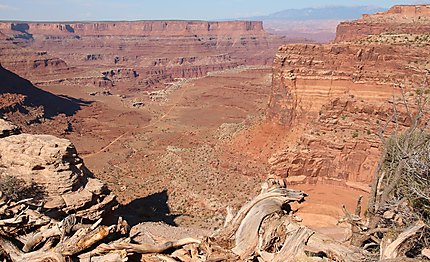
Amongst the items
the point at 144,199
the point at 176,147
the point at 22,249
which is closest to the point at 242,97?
the point at 176,147

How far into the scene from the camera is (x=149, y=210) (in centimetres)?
2630

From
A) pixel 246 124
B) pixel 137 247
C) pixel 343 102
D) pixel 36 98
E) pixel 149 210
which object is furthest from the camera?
pixel 36 98

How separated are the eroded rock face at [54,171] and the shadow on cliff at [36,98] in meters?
49.1

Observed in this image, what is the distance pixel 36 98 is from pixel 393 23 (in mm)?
59558

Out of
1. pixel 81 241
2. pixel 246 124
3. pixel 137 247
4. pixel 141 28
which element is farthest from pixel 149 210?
pixel 141 28

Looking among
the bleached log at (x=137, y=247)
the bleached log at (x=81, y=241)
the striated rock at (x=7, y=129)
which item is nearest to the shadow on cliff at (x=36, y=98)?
the striated rock at (x=7, y=129)

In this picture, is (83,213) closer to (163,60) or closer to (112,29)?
(163,60)

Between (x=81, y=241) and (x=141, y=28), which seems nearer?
(x=81, y=241)

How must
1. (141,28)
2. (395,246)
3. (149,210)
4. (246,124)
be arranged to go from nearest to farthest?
1. (395,246)
2. (149,210)
3. (246,124)
4. (141,28)

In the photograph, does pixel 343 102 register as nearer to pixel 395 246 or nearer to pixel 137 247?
pixel 395 246

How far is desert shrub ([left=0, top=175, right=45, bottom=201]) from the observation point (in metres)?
14.2

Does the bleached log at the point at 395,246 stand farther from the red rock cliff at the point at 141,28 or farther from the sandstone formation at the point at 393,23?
the red rock cliff at the point at 141,28

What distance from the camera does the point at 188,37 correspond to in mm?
155250

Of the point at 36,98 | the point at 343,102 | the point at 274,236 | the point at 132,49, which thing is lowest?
the point at 36,98
